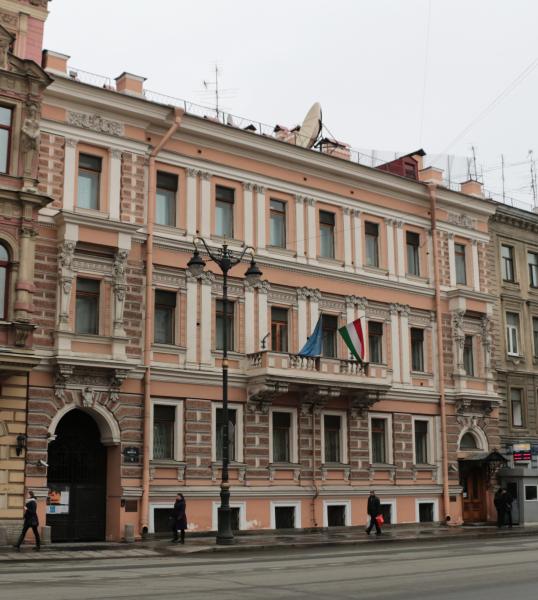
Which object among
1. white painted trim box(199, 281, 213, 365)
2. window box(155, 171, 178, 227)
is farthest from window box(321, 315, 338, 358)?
window box(155, 171, 178, 227)

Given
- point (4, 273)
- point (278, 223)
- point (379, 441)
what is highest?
point (278, 223)

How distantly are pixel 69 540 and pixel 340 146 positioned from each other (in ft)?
62.4

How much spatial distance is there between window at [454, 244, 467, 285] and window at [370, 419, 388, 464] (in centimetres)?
794

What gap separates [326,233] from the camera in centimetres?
3569

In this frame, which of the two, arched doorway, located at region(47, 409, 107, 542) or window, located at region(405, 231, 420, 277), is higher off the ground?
window, located at region(405, 231, 420, 277)

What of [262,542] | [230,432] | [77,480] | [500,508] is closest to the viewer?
[262,542]

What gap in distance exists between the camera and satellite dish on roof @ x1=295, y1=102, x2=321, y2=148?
37.5 meters

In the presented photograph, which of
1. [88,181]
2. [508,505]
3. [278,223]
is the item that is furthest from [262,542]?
[508,505]

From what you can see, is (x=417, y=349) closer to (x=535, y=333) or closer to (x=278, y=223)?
(x=278, y=223)

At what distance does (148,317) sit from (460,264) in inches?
640

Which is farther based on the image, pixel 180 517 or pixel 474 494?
pixel 474 494

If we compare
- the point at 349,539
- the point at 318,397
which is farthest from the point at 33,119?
the point at 349,539

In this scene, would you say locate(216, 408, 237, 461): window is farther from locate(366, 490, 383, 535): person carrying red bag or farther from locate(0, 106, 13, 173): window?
locate(0, 106, 13, 173): window

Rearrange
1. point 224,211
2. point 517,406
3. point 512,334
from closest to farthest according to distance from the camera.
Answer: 1. point 224,211
2. point 517,406
3. point 512,334
